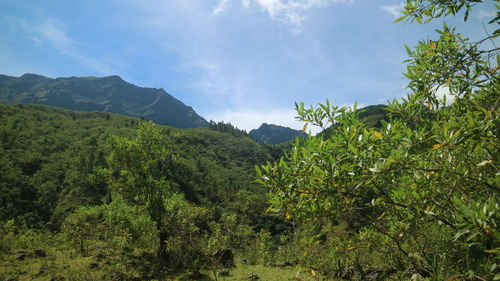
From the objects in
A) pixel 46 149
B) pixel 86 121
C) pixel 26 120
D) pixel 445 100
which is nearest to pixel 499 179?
pixel 445 100

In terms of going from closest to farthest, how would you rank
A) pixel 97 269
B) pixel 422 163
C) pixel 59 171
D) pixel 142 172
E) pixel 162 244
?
pixel 422 163 → pixel 97 269 → pixel 142 172 → pixel 162 244 → pixel 59 171

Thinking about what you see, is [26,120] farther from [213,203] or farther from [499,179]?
[499,179]

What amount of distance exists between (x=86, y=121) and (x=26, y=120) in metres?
32.9

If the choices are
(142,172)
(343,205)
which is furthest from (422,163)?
(142,172)

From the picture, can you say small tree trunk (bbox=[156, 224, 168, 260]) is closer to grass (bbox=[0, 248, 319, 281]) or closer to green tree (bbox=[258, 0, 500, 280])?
grass (bbox=[0, 248, 319, 281])

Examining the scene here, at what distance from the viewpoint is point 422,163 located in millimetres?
2920

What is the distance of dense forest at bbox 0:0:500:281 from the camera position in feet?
8.25

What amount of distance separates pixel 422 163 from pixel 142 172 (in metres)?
18.3

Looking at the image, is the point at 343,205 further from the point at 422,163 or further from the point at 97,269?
the point at 97,269

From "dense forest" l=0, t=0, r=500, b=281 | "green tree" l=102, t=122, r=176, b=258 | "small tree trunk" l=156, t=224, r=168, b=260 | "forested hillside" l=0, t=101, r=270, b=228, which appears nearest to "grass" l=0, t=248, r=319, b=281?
"dense forest" l=0, t=0, r=500, b=281

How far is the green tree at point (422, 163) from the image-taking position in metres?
2.30

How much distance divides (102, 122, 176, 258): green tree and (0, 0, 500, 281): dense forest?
0.08m

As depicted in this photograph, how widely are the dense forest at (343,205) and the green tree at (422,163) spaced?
19 millimetres

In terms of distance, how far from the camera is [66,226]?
20766 millimetres
